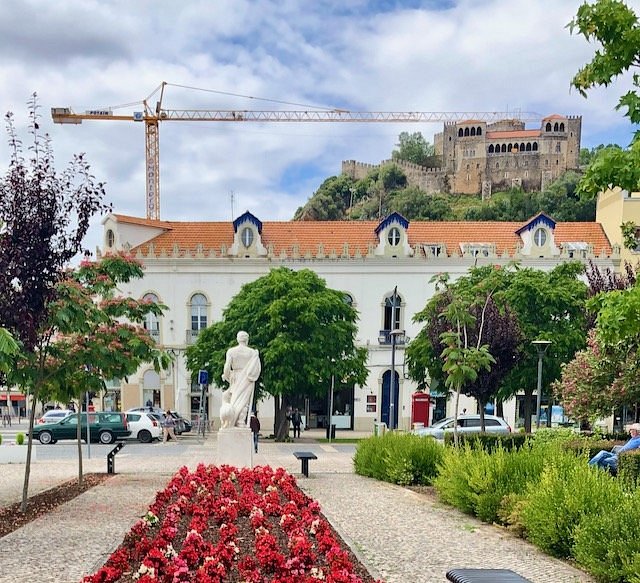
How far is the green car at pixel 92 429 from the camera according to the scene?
28969 millimetres

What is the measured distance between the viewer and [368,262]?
1657 inches

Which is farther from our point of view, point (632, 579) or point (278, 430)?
point (278, 430)

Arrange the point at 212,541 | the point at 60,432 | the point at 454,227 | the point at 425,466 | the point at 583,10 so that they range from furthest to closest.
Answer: the point at 454,227 → the point at 60,432 → the point at 425,466 → the point at 212,541 → the point at 583,10

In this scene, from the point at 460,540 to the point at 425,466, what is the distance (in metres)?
5.94

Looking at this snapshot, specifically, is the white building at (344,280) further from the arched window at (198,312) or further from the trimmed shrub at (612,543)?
the trimmed shrub at (612,543)

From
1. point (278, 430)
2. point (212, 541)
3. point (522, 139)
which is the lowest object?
point (278, 430)

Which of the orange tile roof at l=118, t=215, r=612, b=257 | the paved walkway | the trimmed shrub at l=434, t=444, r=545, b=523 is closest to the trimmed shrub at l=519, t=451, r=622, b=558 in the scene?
the paved walkway

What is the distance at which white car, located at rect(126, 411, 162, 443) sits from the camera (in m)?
29.7

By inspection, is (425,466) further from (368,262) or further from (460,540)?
(368,262)

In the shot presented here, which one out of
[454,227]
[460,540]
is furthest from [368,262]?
[460,540]

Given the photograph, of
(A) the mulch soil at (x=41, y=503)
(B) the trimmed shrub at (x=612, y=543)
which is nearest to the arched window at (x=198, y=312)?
(A) the mulch soil at (x=41, y=503)

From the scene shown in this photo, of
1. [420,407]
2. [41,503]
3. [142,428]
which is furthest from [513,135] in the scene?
[41,503]

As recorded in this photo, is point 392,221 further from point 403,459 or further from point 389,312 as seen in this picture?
point 403,459

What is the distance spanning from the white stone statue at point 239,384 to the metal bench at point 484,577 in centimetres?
932
